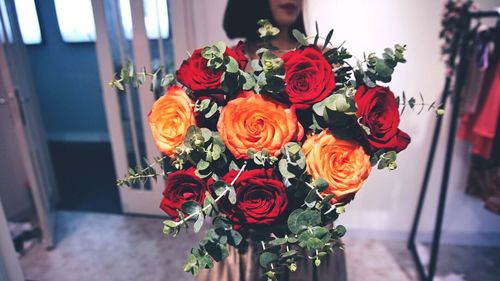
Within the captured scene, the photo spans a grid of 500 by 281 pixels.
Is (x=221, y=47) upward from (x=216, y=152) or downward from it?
upward

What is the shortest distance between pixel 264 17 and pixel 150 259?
4.55 feet

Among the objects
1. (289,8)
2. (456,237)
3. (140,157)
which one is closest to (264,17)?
(289,8)

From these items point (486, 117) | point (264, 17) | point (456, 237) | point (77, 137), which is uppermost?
Answer: point (264, 17)

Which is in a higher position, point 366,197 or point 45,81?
point 45,81

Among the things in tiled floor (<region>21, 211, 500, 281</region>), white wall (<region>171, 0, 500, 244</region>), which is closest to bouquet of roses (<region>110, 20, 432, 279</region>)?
white wall (<region>171, 0, 500, 244</region>)

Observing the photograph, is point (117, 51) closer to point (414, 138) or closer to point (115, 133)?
point (115, 133)

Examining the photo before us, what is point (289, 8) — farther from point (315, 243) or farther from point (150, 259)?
point (150, 259)

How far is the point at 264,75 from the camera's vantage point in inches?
19.3

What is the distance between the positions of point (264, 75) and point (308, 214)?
204mm

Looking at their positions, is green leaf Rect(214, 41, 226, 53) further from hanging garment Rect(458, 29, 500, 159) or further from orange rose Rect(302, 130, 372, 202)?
hanging garment Rect(458, 29, 500, 159)

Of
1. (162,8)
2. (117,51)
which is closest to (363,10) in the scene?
(162,8)

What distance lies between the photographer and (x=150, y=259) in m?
1.78

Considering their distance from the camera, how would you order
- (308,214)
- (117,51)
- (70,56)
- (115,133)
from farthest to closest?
(115,133) → (117,51) → (70,56) → (308,214)

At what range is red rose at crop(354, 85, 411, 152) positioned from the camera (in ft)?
1.57
